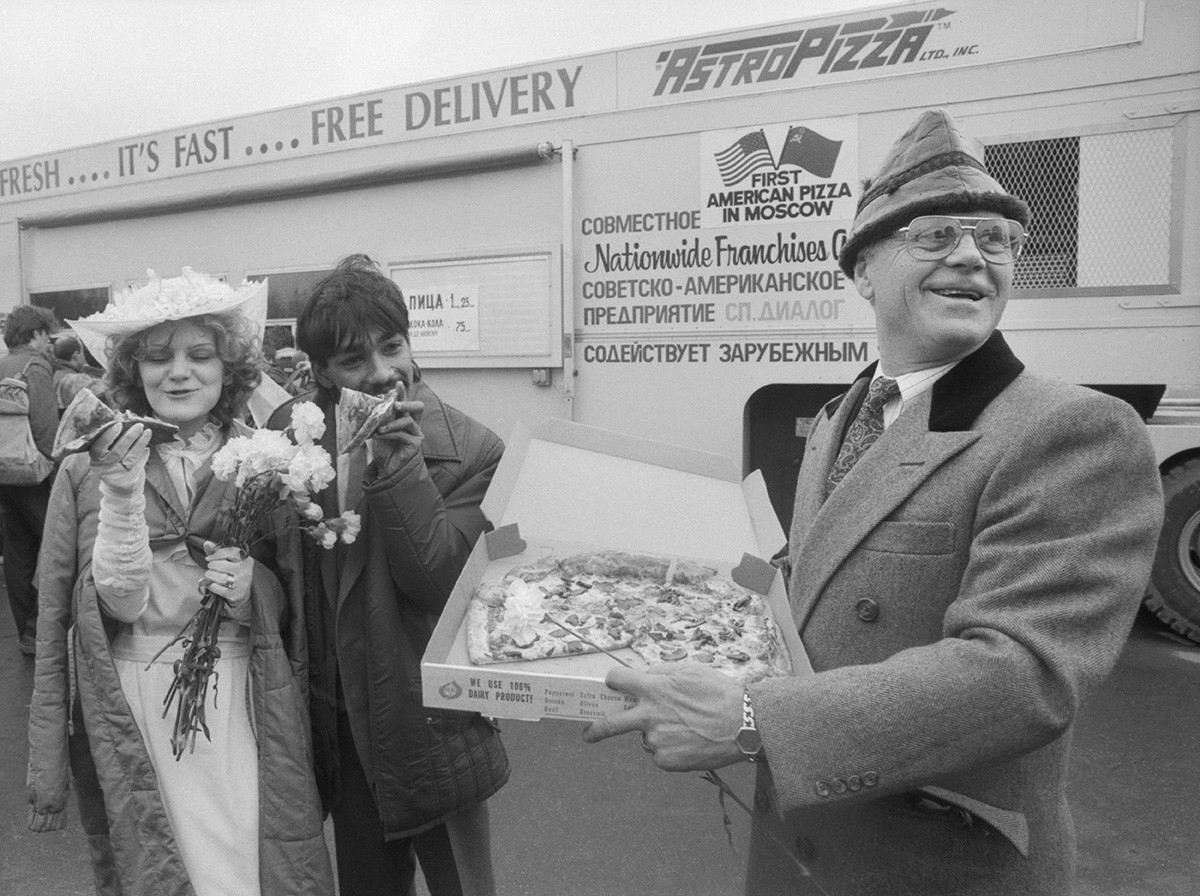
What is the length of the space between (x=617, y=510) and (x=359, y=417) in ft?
1.76

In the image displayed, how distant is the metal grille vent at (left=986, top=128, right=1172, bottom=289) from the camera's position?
4305mm

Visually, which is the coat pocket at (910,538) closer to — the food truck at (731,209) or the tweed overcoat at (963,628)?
the tweed overcoat at (963,628)

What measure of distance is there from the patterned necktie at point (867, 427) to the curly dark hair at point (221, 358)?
1448 millimetres

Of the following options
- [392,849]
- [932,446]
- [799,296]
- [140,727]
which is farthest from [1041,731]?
[799,296]

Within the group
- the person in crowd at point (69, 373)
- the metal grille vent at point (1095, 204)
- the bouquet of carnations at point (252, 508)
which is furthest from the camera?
the person in crowd at point (69, 373)

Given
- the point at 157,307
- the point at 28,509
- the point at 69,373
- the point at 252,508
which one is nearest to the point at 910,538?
the point at 252,508

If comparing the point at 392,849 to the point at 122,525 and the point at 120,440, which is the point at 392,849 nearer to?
the point at 122,525

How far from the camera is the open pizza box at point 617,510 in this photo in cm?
159

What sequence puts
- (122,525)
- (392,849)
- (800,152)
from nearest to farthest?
(122,525), (392,849), (800,152)

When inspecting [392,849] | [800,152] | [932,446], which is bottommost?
[392,849]

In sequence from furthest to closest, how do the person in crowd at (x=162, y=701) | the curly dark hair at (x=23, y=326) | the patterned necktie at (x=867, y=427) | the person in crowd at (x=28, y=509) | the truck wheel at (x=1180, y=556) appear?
the curly dark hair at (x=23, y=326) < the person in crowd at (x=28, y=509) < the truck wheel at (x=1180, y=556) < the person in crowd at (x=162, y=701) < the patterned necktie at (x=867, y=427)

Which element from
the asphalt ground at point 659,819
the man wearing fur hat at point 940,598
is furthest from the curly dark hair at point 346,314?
the asphalt ground at point 659,819

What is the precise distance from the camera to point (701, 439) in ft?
17.1

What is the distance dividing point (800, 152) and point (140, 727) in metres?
4.23
